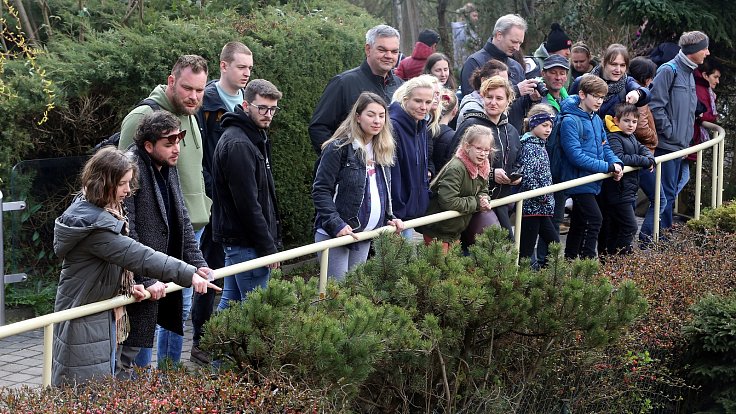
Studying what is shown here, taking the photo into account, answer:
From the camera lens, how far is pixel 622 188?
8.17 m

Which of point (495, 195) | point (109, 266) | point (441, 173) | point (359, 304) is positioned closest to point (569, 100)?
point (495, 195)

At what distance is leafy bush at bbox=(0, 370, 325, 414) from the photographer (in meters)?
3.59

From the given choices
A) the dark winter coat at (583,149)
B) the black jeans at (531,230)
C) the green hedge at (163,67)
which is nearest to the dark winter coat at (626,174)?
the dark winter coat at (583,149)

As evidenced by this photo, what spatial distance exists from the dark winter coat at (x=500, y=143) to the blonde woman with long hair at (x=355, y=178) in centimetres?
105

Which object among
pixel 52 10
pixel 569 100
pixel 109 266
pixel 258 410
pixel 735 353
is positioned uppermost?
pixel 52 10

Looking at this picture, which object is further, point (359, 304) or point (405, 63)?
point (405, 63)

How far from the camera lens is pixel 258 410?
3.79 meters

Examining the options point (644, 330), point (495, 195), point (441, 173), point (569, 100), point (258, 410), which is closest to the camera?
point (258, 410)

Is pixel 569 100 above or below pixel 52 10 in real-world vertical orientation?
below

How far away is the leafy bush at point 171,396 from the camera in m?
3.59

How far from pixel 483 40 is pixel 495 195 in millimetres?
12037

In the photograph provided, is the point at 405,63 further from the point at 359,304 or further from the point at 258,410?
the point at 258,410

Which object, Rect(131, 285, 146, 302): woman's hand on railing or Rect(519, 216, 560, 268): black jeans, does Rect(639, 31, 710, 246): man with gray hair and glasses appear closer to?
Rect(519, 216, 560, 268): black jeans

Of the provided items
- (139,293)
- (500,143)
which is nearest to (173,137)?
(139,293)
